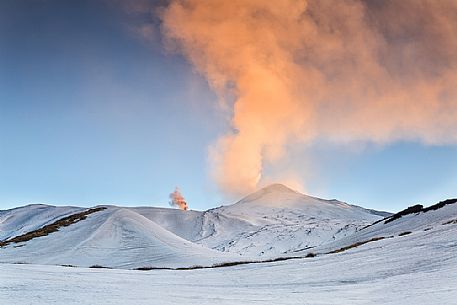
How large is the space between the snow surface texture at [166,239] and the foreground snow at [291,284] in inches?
605

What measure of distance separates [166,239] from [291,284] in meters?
31.4

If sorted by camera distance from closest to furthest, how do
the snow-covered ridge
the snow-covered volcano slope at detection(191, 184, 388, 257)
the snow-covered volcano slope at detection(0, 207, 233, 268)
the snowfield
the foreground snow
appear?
the foreground snow < the snowfield < the snow-covered volcano slope at detection(0, 207, 233, 268) < the snow-covered ridge < the snow-covered volcano slope at detection(191, 184, 388, 257)

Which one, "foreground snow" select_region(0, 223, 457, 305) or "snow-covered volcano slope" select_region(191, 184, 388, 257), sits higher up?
"snow-covered volcano slope" select_region(191, 184, 388, 257)

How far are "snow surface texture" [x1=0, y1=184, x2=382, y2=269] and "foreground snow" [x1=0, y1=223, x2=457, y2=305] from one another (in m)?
15.4

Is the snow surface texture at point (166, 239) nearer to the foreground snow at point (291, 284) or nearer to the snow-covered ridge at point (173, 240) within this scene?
the snow-covered ridge at point (173, 240)

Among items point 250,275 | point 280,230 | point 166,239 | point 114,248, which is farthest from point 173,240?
point 280,230

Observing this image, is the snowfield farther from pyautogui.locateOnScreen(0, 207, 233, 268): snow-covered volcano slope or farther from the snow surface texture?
the snow surface texture

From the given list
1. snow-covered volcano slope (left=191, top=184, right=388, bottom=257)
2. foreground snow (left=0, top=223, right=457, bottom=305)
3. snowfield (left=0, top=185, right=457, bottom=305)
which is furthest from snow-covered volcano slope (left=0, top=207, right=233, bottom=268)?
foreground snow (left=0, top=223, right=457, bottom=305)

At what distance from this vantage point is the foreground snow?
876 cm

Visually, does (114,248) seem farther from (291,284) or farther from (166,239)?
(291,284)

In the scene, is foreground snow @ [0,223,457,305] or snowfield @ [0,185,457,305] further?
snowfield @ [0,185,457,305]

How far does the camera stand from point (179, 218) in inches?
3472

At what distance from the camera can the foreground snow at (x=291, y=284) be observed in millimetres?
8758

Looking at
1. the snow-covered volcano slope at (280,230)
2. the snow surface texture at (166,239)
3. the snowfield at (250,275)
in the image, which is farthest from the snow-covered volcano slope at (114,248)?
the snow-covered volcano slope at (280,230)
